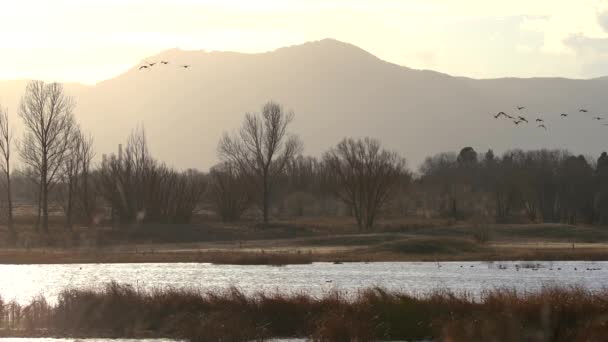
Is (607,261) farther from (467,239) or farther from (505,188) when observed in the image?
(505,188)

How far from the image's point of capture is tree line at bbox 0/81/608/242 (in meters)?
104

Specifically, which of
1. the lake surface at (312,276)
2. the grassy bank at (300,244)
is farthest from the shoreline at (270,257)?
the lake surface at (312,276)

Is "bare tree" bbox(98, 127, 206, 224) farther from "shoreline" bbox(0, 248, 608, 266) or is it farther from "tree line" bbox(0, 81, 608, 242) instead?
"shoreline" bbox(0, 248, 608, 266)

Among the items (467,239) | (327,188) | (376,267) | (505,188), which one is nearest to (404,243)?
(467,239)

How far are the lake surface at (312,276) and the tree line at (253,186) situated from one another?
31.1 metres

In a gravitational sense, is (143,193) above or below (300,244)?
above

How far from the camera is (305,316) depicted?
33.7m

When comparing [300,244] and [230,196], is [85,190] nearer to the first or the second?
[230,196]

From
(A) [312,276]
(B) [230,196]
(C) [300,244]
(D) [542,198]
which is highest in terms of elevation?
(B) [230,196]

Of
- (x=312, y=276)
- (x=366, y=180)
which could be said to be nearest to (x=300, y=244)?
(x=366, y=180)

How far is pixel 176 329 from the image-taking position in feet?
112

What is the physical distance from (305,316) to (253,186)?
90.5 meters

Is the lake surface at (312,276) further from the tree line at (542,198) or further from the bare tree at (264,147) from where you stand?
the tree line at (542,198)

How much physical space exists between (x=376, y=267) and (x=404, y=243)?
48.4 feet
